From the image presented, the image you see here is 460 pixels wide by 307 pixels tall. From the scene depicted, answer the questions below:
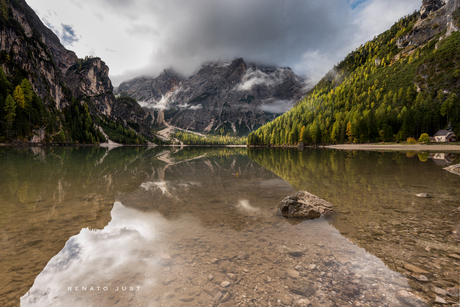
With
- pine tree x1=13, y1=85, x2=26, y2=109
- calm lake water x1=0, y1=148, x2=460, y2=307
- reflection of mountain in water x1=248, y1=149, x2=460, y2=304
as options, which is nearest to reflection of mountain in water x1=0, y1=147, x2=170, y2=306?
calm lake water x1=0, y1=148, x2=460, y2=307

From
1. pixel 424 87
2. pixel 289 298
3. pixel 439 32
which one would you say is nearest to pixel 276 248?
pixel 289 298

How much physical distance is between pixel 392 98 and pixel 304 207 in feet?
484

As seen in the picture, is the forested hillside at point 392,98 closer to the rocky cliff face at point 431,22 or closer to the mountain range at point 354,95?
the mountain range at point 354,95

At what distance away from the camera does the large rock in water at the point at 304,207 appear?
9109mm

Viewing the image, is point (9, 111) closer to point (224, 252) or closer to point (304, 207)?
point (224, 252)

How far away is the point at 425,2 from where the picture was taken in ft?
523

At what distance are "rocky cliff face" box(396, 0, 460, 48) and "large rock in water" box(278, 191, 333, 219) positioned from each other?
208 meters

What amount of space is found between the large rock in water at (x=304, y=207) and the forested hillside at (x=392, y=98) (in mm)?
105122

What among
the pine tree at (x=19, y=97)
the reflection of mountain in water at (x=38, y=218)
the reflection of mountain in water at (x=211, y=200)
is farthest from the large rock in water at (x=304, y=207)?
the pine tree at (x=19, y=97)

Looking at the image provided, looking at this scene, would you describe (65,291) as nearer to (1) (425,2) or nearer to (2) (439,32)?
(2) (439,32)

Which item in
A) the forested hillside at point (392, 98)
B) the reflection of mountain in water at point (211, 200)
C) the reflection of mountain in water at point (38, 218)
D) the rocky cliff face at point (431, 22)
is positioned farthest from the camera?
the rocky cliff face at point (431, 22)

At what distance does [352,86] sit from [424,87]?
42.6 metres

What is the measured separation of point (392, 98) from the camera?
112750 mm

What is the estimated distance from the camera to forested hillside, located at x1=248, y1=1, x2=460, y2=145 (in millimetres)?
85938
